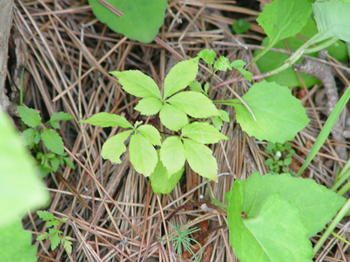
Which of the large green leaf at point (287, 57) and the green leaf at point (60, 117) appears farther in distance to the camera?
the large green leaf at point (287, 57)

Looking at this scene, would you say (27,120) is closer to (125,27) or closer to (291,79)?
(125,27)

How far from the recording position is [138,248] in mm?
1333

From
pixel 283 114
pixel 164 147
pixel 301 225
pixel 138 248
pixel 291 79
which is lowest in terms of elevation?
pixel 138 248

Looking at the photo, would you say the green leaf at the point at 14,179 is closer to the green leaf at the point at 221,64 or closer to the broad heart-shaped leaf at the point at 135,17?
the green leaf at the point at 221,64

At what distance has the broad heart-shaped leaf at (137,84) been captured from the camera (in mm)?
1167

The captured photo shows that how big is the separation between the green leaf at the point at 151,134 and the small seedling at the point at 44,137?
43 cm

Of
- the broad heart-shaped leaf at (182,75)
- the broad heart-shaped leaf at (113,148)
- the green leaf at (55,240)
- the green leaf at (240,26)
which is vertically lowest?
the green leaf at (55,240)

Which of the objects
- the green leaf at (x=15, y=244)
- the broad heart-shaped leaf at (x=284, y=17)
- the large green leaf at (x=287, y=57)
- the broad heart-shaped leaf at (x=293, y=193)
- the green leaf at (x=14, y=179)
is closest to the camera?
the green leaf at (x=14, y=179)

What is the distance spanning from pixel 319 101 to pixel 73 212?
5.66 ft

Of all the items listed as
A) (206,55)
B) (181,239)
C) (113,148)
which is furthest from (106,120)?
A: (181,239)

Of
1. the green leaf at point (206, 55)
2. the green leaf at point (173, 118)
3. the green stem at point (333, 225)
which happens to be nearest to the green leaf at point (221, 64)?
the green leaf at point (206, 55)

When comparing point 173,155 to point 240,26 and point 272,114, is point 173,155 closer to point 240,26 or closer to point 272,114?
point 272,114

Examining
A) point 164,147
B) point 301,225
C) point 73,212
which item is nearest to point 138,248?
point 73,212

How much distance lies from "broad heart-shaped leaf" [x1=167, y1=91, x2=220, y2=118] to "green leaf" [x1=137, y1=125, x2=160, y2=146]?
6.4 inches
